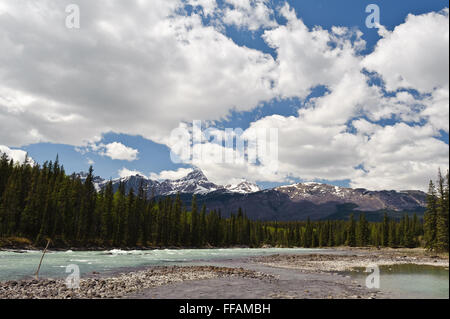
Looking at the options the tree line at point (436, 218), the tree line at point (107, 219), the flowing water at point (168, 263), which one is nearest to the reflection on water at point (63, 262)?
the flowing water at point (168, 263)

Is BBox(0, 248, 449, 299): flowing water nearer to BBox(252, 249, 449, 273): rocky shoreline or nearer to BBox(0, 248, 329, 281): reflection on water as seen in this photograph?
BBox(0, 248, 329, 281): reflection on water

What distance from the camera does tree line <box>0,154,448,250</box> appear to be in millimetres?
72000

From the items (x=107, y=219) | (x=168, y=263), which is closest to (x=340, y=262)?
(x=168, y=263)

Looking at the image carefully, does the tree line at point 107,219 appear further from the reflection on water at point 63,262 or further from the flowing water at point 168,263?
the reflection on water at point 63,262

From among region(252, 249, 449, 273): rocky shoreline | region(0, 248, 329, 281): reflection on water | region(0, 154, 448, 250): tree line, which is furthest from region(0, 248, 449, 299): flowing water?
region(0, 154, 448, 250): tree line

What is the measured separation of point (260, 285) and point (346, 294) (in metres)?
6.62

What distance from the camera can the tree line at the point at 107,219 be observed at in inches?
2835

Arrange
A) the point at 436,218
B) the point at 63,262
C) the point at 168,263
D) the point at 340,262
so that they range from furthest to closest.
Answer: the point at 436,218
the point at 340,262
the point at 168,263
the point at 63,262

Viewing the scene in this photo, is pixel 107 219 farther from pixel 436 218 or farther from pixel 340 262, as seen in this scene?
pixel 436 218

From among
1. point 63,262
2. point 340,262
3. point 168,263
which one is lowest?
point 340,262

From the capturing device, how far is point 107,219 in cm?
8994
